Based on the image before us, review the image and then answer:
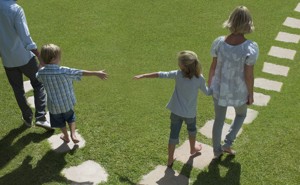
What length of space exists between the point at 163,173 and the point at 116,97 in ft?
6.35

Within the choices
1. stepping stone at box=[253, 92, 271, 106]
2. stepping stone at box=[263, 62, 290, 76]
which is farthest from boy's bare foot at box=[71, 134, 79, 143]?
stepping stone at box=[263, 62, 290, 76]

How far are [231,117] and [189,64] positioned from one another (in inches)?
75.5

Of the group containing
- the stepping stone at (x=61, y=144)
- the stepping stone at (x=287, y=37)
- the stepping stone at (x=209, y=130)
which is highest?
the stepping stone at (x=287, y=37)

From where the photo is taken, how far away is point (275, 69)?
7.33 metres

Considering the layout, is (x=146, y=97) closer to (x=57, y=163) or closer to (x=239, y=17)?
(x=57, y=163)

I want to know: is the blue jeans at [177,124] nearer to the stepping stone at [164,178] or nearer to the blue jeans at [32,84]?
the stepping stone at [164,178]

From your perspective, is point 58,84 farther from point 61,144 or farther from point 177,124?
point 177,124

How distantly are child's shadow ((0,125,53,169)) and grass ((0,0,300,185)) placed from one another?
13 mm

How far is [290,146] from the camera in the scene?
5.54 meters

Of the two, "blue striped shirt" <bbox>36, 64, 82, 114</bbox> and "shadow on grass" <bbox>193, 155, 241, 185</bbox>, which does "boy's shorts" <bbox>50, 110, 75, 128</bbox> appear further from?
"shadow on grass" <bbox>193, 155, 241, 185</bbox>

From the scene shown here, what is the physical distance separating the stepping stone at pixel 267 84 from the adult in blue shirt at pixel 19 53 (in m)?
3.44

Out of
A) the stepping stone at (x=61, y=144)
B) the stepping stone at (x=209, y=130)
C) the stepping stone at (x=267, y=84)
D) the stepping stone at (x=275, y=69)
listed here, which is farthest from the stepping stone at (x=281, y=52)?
the stepping stone at (x=61, y=144)

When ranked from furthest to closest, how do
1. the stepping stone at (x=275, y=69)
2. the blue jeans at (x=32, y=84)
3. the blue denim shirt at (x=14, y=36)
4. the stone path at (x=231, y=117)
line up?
1. the stepping stone at (x=275, y=69)
2. the blue jeans at (x=32, y=84)
3. the blue denim shirt at (x=14, y=36)
4. the stone path at (x=231, y=117)

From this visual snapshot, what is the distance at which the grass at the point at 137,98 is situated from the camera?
516cm
